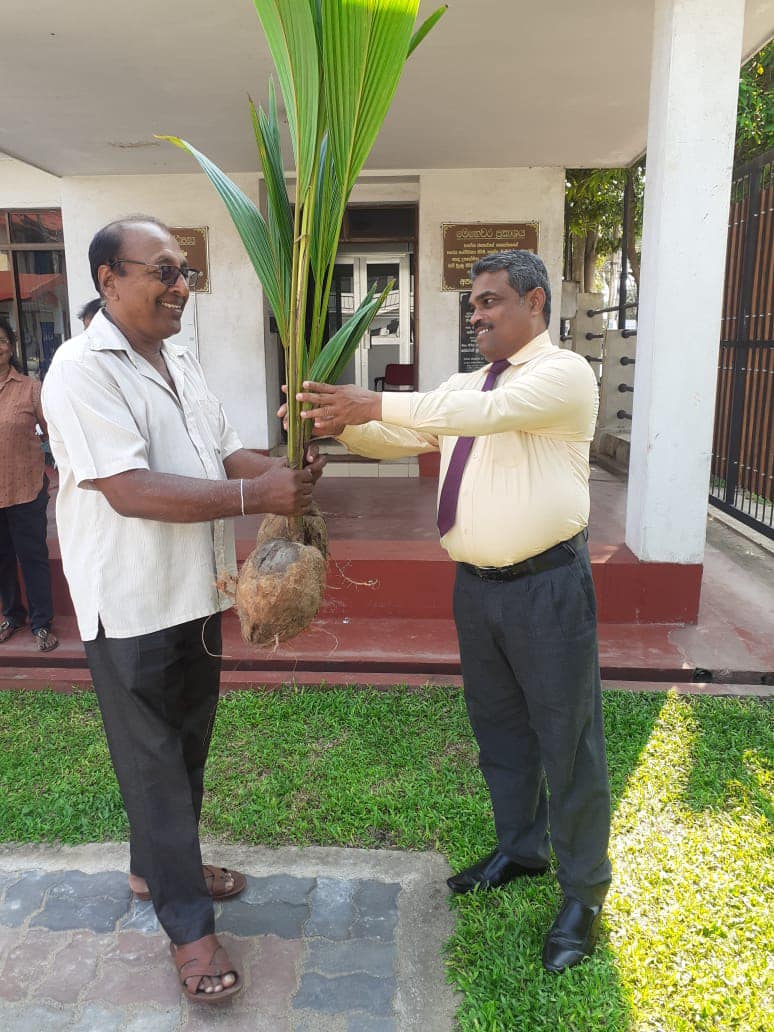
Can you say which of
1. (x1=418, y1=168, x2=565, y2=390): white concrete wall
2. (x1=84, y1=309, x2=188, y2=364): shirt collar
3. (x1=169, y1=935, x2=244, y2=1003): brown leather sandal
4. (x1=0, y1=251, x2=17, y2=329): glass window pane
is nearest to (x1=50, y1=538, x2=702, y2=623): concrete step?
(x1=169, y1=935, x2=244, y2=1003): brown leather sandal

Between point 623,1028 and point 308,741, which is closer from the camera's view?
point 623,1028

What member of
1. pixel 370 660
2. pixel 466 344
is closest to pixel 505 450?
pixel 370 660

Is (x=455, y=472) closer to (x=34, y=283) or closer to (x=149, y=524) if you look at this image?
(x=149, y=524)

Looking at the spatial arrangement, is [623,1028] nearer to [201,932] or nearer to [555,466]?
[201,932]

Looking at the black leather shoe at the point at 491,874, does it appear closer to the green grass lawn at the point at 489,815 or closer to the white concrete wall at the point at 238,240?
the green grass lawn at the point at 489,815

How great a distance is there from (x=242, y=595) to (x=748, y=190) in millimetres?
5305

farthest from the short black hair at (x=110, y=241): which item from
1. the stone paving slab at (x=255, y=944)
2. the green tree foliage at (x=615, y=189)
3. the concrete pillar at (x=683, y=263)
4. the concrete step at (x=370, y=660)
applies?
the green tree foliage at (x=615, y=189)

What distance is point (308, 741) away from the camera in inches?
118

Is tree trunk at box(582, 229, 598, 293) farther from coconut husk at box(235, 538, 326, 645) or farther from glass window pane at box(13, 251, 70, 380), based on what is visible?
coconut husk at box(235, 538, 326, 645)

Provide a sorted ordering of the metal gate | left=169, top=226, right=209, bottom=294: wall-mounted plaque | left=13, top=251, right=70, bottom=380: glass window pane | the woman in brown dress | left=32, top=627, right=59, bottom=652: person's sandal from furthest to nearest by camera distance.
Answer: left=13, top=251, right=70, bottom=380: glass window pane
left=169, top=226, right=209, bottom=294: wall-mounted plaque
the metal gate
left=32, top=627, right=59, bottom=652: person's sandal
the woman in brown dress

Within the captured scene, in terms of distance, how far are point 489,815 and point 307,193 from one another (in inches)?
75.8

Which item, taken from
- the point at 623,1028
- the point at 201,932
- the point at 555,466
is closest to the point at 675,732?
the point at 623,1028

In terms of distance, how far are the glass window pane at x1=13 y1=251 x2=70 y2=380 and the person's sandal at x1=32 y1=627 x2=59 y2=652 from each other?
4.44m

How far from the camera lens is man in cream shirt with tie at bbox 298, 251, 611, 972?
5.88ft
